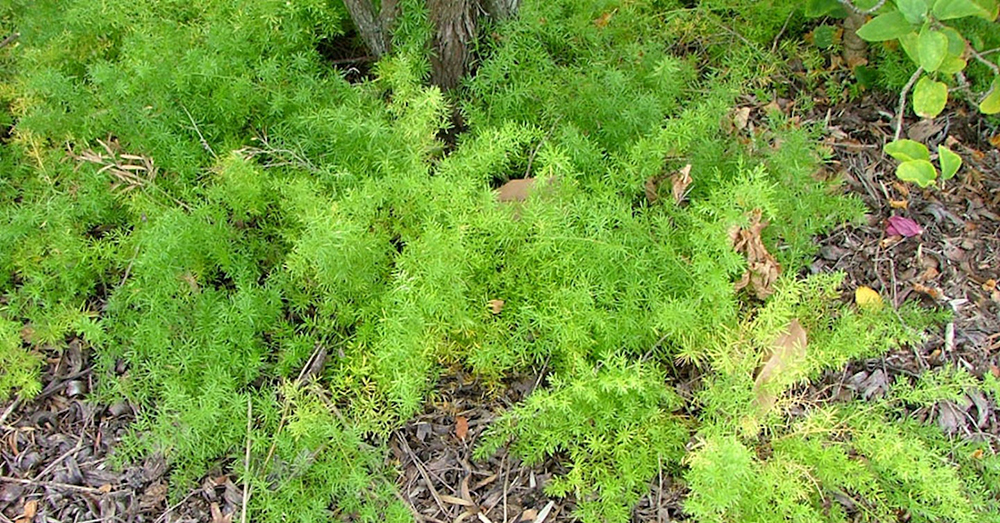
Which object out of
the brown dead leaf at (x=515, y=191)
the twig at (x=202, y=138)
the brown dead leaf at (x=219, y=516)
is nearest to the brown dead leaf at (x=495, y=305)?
the brown dead leaf at (x=515, y=191)

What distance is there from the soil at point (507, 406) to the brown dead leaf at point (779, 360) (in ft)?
0.66

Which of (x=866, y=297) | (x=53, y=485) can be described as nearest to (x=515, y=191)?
(x=866, y=297)

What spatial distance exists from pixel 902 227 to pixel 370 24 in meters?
1.86

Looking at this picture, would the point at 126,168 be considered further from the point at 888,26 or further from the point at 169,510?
the point at 888,26

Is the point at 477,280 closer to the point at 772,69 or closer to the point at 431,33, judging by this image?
the point at 431,33

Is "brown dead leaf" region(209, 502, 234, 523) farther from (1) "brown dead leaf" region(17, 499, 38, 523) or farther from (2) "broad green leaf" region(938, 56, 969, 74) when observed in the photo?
(2) "broad green leaf" region(938, 56, 969, 74)

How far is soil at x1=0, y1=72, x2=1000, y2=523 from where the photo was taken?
2.17 m

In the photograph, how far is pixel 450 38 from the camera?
2.64m

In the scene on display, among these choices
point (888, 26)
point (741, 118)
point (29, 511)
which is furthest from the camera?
point (741, 118)

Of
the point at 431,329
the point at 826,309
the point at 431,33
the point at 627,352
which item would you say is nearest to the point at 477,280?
the point at 431,329

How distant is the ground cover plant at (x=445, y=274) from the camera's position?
6.86 ft

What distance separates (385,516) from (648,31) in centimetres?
185

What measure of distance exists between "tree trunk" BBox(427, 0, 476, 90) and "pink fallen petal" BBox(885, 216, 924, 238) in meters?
1.51

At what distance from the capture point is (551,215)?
2.16 m
